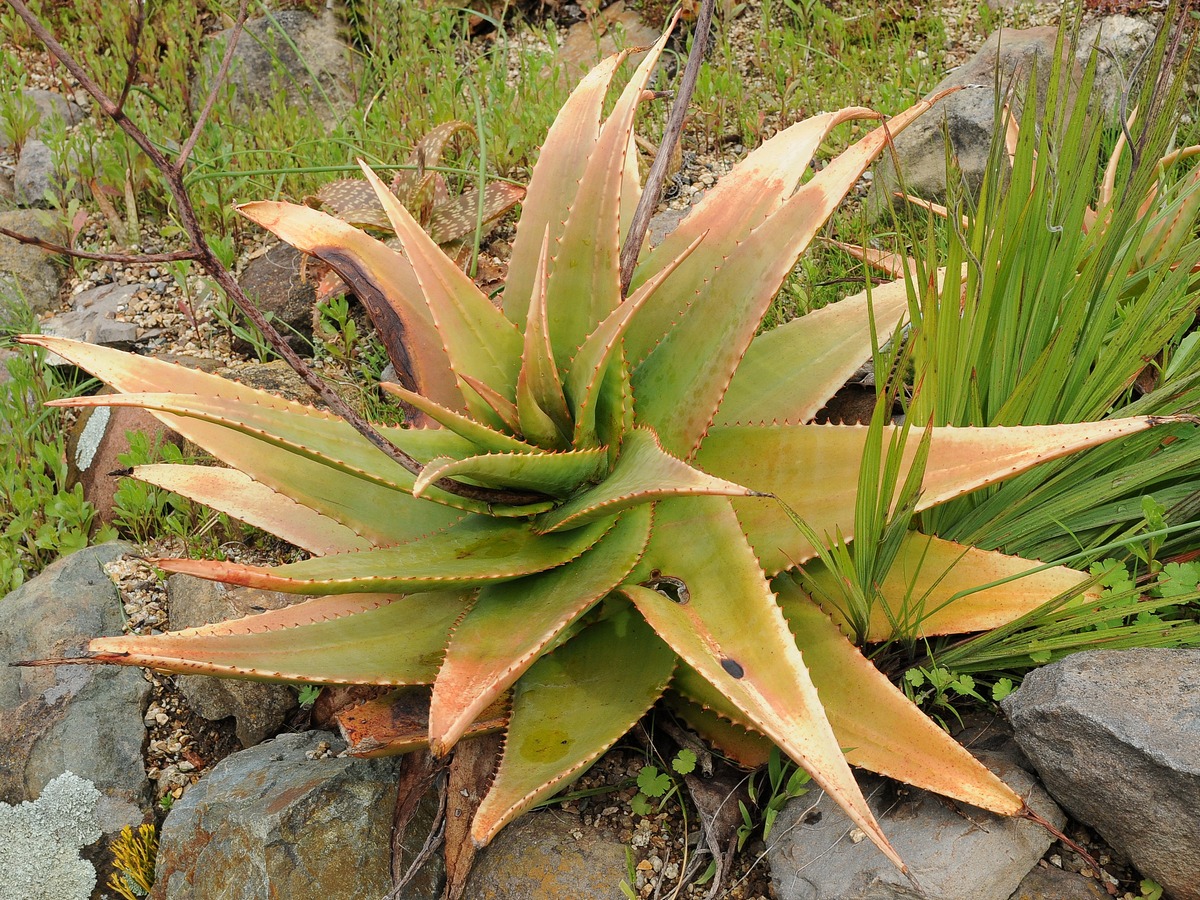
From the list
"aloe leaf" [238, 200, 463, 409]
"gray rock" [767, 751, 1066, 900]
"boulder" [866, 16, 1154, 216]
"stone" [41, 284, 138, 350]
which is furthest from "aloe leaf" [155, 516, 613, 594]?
"stone" [41, 284, 138, 350]

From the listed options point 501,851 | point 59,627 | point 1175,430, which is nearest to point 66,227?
point 59,627

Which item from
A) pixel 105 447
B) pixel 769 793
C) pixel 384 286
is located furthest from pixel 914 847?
pixel 105 447

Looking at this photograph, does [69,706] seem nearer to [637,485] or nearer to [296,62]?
[637,485]

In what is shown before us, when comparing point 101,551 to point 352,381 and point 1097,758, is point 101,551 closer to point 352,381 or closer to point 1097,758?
point 352,381

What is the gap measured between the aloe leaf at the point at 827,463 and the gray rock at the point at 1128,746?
34 centimetres

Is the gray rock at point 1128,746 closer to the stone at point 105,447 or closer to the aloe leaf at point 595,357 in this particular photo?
the aloe leaf at point 595,357

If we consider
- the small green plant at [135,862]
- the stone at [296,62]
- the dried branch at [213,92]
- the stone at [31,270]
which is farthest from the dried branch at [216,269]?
the stone at [296,62]

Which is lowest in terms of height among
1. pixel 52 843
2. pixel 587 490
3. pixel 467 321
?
pixel 52 843

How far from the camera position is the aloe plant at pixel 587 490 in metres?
1.57

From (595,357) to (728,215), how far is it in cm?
58

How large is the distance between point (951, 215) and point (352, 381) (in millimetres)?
1807

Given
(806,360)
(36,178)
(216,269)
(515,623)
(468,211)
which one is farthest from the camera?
(36,178)

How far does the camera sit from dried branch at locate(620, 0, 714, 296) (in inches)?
72.3

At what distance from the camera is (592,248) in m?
1.93
